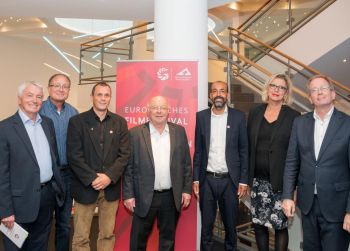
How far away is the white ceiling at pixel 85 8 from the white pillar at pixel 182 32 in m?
0.66

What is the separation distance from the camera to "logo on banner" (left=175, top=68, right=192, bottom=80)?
361 centimetres

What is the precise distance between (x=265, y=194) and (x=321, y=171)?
0.60 meters

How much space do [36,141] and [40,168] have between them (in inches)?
8.8

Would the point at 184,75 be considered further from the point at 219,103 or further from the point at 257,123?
the point at 257,123

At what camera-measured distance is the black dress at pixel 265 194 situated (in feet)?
9.71

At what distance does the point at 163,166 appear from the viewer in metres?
3.12

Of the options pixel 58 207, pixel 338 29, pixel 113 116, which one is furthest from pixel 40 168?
pixel 338 29

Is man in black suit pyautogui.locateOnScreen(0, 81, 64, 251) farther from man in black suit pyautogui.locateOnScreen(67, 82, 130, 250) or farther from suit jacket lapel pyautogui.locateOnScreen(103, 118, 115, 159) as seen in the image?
suit jacket lapel pyautogui.locateOnScreen(103, 118, 115, 159)

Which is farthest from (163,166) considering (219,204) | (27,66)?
(27,66)

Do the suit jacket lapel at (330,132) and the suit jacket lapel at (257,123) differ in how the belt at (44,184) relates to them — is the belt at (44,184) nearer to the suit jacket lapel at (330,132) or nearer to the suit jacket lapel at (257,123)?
the suit jacket lapel at (257,123)

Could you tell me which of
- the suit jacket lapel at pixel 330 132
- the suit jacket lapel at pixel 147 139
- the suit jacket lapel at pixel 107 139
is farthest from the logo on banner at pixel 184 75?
the suit jacket lapel at pixel 330 132

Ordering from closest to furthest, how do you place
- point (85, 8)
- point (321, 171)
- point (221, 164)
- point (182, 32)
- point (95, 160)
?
point (321, 171) → point (95, 160) → point (221, 164) → point (182, 32) → point (85, 8)

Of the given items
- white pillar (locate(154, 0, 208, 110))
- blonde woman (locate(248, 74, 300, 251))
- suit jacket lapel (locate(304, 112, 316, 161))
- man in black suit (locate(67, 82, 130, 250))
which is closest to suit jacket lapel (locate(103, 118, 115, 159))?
man in black suit (locate(67, 82, 130, 250))

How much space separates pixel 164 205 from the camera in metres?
3.14
